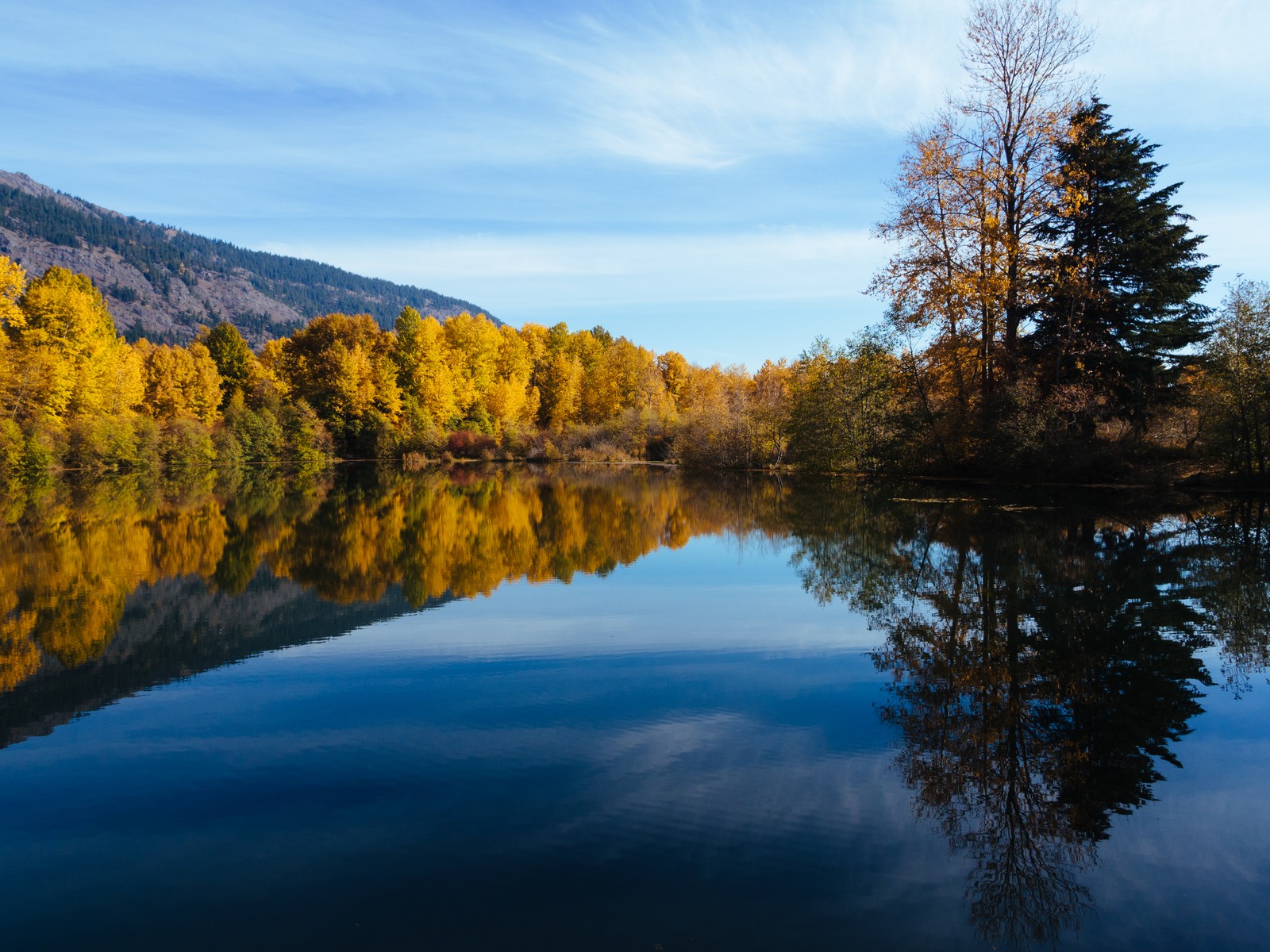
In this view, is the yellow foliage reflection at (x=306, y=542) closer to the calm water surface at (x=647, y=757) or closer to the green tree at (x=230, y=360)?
the calm water surface at (x=647, y=757)

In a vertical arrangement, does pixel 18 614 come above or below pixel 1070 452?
below

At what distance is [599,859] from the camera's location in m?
3.53

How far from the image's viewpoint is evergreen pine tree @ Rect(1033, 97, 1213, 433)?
23.2 m

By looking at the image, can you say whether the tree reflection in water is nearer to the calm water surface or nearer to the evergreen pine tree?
the calm water surface

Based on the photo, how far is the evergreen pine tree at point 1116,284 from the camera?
23.2m

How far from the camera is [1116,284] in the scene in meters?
25.0

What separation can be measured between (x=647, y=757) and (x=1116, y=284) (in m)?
26.6

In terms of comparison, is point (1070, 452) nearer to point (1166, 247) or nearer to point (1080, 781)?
point (1166, 247)

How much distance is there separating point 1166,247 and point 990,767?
1041 inches

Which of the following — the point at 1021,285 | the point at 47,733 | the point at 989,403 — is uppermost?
the point at 1021,285

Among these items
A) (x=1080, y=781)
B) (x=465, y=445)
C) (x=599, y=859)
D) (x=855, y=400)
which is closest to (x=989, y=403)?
(x=855, y=400)

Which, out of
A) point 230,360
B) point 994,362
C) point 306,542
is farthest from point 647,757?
point 230,360

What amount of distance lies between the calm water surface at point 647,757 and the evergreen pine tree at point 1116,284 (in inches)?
552

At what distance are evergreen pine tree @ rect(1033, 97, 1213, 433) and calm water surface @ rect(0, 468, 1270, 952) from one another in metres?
14.0
